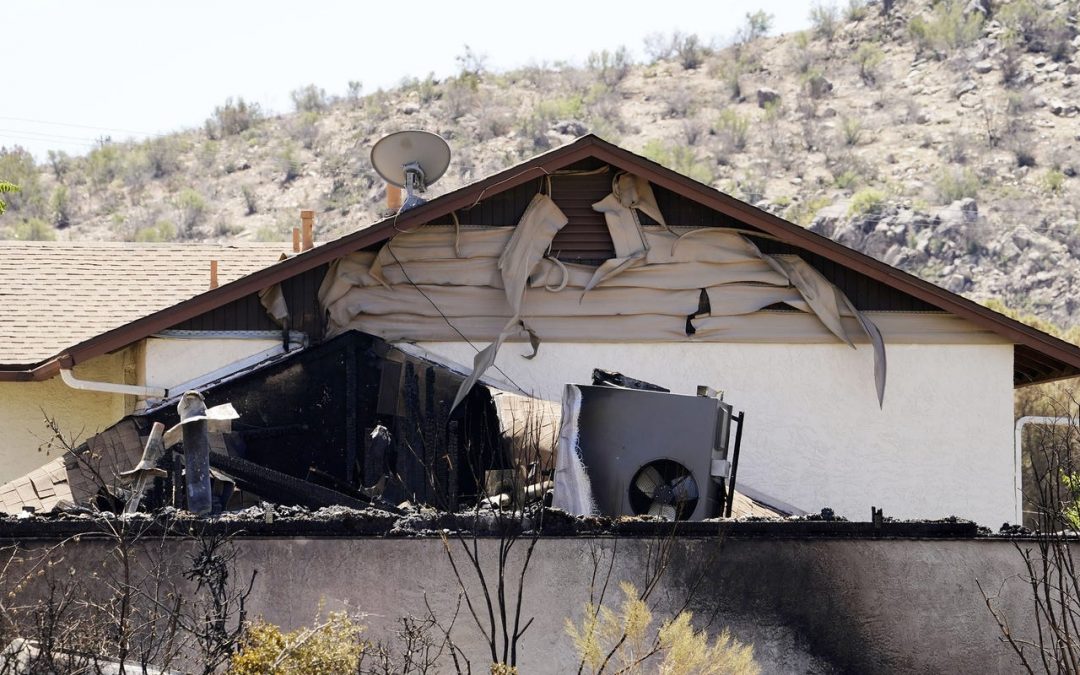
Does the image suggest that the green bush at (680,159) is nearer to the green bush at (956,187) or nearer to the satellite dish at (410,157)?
the green bush at (956,187)

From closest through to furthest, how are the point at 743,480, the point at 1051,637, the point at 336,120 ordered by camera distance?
the point at 1051,637 < the point at 743,480 < the point at 336,120

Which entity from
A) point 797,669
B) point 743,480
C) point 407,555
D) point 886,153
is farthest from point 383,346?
point 886,153

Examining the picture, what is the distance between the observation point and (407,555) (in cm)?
929

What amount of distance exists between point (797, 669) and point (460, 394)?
5115mm

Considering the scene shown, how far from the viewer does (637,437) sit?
40.2 feet

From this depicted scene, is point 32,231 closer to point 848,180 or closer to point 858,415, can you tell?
point 848,180

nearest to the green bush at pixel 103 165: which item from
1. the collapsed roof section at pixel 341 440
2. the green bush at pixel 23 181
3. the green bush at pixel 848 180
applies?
the green bush at pixel 23 181

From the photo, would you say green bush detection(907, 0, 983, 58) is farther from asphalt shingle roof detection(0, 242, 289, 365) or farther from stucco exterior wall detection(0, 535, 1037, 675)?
stucco exterior wall detection(0, 535, 1037, 675)

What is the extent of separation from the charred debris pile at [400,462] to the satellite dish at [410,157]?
214cm

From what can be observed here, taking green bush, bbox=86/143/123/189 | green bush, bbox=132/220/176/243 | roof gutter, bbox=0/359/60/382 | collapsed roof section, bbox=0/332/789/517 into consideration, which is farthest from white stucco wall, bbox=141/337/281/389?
green bush, bbox=86/143/123/189

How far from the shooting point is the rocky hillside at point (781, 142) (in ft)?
139

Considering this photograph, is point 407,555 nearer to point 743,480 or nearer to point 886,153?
point 743,480

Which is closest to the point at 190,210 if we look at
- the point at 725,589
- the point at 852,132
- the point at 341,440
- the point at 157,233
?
the point at 157,233

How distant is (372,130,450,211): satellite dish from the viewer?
15484mm
